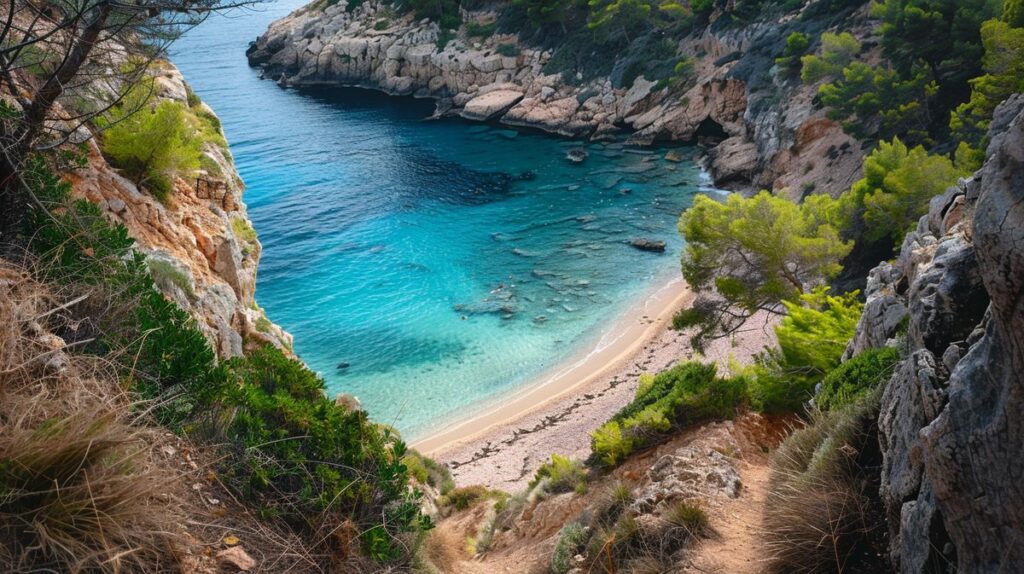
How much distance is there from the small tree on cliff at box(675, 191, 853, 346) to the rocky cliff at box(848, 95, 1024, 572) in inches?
608

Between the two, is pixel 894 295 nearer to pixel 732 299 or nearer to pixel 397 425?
pixel 732 299

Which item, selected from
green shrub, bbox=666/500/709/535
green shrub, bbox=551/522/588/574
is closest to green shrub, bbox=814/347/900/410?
green shrub, bbox=666/500/709/535

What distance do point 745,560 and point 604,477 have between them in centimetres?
543

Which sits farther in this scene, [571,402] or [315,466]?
[571,402]

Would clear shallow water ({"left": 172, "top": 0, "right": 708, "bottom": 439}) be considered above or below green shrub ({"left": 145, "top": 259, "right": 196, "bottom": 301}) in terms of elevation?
below

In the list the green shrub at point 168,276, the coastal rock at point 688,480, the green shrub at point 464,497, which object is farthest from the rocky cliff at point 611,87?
the green shrub at point 168,276

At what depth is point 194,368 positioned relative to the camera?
816 cm

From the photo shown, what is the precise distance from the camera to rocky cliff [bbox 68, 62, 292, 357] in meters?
12.3

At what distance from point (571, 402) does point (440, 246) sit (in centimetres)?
1690

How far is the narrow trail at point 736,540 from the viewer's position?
8.01 meters

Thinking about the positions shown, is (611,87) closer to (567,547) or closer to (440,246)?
(440,246)

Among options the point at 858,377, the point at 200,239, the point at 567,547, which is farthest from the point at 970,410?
the point at 200,239

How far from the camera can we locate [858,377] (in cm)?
967

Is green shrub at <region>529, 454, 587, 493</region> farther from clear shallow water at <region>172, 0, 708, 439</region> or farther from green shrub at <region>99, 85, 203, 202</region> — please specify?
clear shallow water at <region>172, 0, 708, 439</region>
